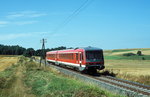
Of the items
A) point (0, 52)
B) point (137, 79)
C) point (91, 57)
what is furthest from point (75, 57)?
point (0, 52)

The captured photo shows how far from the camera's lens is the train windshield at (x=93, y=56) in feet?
87.4

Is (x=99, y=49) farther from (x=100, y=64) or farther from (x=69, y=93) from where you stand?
(x=69, y=93)

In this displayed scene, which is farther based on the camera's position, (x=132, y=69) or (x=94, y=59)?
(x=132, y=69)

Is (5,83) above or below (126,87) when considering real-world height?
below

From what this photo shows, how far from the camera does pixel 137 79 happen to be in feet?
71.8

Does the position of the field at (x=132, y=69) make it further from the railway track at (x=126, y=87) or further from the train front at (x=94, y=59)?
the railway track at (x=126, y=87)

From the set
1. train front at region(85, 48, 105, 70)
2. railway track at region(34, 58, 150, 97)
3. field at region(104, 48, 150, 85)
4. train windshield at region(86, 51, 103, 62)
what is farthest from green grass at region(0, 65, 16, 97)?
field at region(104, 48, 150, 85)

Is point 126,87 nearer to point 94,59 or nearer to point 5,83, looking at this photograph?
point 94,59

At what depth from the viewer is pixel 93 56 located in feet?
88.7

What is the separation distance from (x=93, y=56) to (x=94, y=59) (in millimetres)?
359

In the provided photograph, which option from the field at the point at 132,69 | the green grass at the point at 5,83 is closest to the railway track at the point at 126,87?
the field at the point at 132,69

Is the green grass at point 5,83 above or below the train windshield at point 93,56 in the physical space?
below

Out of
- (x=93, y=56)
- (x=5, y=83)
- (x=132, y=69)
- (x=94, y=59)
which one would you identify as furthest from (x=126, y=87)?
(x=132, y=69)

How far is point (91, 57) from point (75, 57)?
385cm
